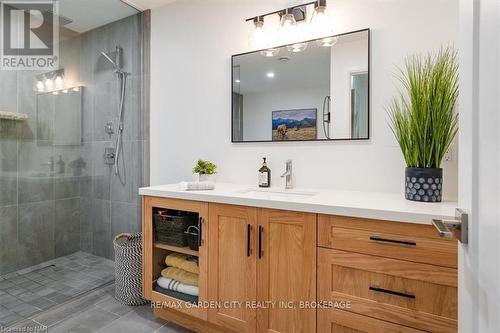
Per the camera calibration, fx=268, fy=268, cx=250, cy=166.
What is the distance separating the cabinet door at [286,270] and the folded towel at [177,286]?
0.48 meters

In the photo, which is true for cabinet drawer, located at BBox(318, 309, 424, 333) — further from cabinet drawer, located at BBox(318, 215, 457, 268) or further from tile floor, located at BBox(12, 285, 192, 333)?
tile floor, located at BBox(12, 285, 192, 333)

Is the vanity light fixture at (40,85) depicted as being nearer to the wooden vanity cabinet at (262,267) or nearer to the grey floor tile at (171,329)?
the wooden vanity cabinet at (262,267)

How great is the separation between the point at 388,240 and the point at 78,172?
2802 millimetres

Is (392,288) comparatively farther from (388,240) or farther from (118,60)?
(118,60)

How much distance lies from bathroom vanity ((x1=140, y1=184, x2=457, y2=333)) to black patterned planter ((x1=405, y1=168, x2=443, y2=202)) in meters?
0.08

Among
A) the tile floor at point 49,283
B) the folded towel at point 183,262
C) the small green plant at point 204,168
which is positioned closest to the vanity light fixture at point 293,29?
the small green plant at point 204,168

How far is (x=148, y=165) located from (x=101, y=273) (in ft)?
3.53

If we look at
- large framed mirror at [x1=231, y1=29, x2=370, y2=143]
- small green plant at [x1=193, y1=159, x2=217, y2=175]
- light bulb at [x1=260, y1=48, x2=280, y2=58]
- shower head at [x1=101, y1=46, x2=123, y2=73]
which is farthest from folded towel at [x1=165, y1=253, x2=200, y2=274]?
shower head at [x1=101, y1=46, x2=123, y2=73]

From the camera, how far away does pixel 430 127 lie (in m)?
1.30

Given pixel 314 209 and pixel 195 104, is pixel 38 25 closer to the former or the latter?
pixel 195 104

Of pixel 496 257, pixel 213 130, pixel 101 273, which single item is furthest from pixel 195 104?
pixel 496 257

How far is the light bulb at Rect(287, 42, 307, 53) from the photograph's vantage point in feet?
5.88

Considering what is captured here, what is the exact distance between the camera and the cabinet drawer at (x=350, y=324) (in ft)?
3.66

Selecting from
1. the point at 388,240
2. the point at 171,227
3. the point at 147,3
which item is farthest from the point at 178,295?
the point at 147,3
